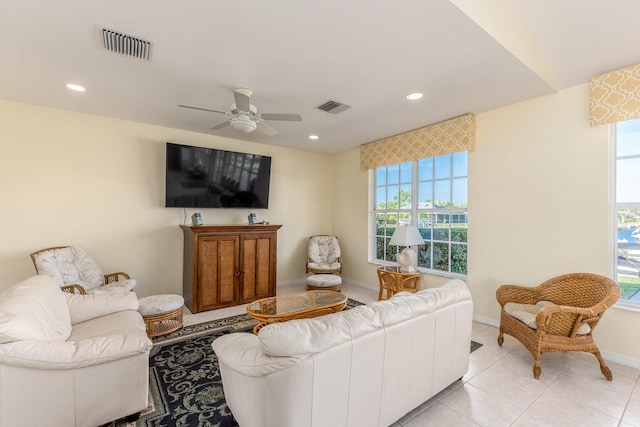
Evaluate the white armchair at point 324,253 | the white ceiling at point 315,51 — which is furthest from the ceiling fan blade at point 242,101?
the white armchair at point 324,253

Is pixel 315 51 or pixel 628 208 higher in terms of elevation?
pixel 315 51

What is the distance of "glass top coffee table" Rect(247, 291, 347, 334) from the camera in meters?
2.64

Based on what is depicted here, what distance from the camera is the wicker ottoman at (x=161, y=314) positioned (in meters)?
2.92

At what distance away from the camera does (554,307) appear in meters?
2.28

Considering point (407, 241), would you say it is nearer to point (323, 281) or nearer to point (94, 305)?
point (323, 281)

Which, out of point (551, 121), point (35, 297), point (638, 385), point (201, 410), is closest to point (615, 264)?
point (638, 385)

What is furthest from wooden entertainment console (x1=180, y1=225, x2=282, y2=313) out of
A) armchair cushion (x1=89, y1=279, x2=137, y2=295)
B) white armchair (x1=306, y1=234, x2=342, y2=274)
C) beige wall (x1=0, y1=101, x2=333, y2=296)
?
white armchair (x1=306, y1=234, x2=342, y2=274)

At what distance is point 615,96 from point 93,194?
19.5 ft

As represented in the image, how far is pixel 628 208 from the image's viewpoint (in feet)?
8.71

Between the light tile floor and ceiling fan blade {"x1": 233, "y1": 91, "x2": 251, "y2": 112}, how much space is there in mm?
2876

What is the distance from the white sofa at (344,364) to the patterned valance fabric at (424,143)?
2503 mm

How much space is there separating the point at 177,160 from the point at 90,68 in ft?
5.23

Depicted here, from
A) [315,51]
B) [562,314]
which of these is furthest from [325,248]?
[315,51]

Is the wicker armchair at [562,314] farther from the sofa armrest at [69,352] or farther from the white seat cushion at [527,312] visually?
the sofa armrest at [69,352]
